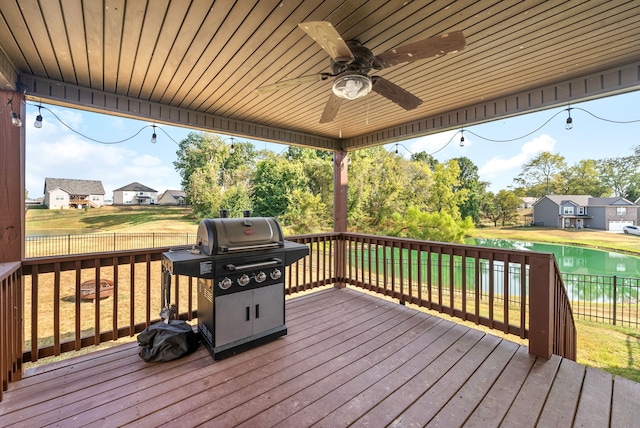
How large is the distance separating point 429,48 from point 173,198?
10.2m

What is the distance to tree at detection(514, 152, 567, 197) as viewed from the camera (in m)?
9.65

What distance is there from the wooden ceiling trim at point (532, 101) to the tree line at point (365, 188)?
8714 mm

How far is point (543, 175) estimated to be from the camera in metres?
10.8

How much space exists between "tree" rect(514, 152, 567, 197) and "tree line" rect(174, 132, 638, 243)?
0.05 meters

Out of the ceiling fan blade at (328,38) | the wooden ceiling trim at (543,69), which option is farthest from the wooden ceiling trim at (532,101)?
the ceiling fan blade at (328,38)

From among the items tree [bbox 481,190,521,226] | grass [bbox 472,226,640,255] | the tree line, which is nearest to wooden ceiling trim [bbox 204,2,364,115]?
grass [bbox 472,226,640,255]

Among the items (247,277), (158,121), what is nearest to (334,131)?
(158,121)

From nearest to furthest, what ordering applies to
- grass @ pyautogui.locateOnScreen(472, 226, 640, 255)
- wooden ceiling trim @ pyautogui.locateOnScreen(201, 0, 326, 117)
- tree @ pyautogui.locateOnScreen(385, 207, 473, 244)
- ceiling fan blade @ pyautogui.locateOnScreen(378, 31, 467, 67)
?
ceiling fan blade @ pyautogui.locateOnScreen(378, 31, 467, 67) → wooden ceiling trim @ pyautogui.locateOnScreen(201, 0, 326, 117) → grass @ pyautogui.locateOnScreen(472, 226, 640, 255) → tree @ pyautogui.locateOnScreen(385, 207, 473, 244)

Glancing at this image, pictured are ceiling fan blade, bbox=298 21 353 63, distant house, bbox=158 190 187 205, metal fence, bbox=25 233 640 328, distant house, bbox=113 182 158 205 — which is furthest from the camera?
distant house, bbox=158 190 187 205

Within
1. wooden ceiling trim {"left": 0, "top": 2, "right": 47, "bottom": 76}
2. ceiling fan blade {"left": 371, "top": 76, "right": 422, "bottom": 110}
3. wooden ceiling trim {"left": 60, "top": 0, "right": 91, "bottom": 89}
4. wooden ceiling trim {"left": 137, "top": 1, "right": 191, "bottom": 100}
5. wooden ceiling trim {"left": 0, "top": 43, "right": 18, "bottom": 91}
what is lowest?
ceiling fan blade {"left": 371, "top": 76, "right": 422, "bottom": 110}

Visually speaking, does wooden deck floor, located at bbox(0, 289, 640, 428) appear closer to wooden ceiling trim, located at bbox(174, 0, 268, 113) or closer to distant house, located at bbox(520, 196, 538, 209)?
wooden ceiling trim, located at bbox(174, 0, 268, 113)

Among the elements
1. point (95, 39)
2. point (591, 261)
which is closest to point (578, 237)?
point (591, 261)

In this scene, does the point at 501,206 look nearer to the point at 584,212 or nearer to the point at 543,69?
the point at 584,212

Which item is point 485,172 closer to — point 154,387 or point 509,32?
point 509,32
